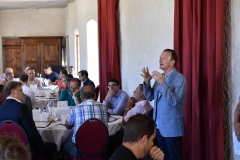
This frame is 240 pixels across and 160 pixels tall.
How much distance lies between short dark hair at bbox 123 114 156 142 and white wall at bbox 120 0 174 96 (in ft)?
9.92

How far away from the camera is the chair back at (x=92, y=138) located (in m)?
3.88

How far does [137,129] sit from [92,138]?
175 centimetres

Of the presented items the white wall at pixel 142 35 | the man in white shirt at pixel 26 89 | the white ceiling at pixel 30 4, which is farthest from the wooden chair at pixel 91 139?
the white ceiling at pixel 30 4

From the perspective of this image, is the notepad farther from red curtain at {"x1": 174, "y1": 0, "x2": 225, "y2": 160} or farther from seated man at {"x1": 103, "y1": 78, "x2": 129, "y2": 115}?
red curtain at {"x1": 174, "y1": 0, "x2": 225, "y2": 160}

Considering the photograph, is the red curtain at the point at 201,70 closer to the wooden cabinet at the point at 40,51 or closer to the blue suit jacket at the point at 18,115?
the blue suit jacket at the point at 18,115

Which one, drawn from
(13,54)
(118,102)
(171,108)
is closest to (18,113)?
(171,108)

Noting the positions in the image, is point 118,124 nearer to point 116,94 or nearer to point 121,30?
point 116,94

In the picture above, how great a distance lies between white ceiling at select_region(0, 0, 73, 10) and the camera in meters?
13.7

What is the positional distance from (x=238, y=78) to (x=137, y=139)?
183cm

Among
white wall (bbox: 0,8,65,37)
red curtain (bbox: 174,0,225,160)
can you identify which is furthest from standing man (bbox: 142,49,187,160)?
white wall (bbox: 0,8,65,37)

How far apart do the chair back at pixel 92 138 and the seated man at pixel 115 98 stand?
1752mm

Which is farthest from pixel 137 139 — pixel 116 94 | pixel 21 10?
pixel 21 10

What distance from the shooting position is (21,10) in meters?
15.8

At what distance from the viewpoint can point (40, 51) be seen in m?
15.4
